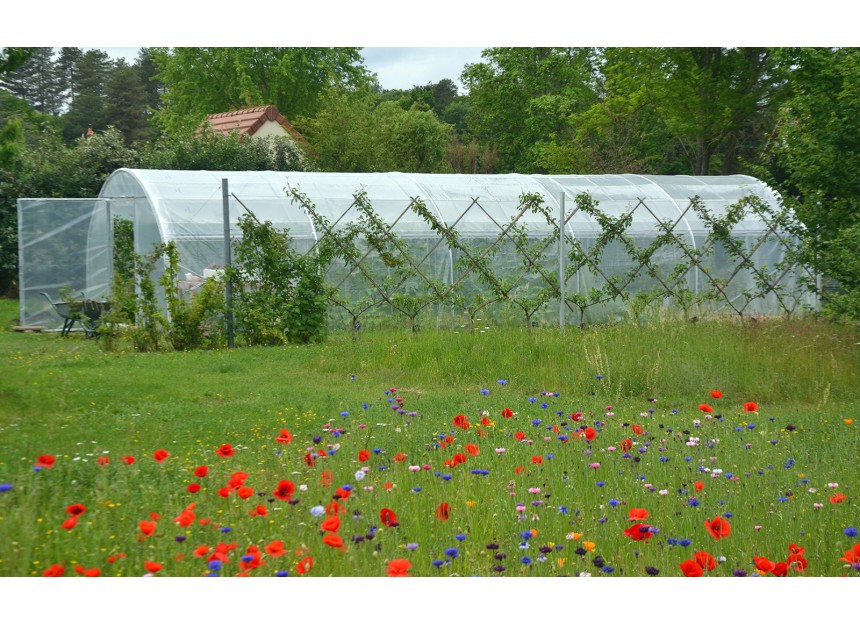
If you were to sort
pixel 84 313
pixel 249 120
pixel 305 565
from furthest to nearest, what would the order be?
pixel 249 120 < pixel 84 313 < pixel 305 565

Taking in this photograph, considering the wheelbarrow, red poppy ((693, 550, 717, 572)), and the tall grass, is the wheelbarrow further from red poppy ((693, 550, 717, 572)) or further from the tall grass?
red poppy ((693, 550, 717, 572))

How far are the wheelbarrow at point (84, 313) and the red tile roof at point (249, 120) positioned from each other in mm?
15213

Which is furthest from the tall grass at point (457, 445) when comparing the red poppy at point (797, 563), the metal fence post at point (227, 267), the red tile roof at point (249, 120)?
the red tile roof at point (249, 120)

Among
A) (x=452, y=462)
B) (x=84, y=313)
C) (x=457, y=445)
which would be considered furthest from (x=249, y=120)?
(x=452, y=462)

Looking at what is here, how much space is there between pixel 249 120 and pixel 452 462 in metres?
27.4

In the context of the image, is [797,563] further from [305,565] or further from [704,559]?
[305,565]

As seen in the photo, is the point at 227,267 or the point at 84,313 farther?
the point at 84,313

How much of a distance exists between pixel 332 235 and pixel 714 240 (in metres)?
7.26

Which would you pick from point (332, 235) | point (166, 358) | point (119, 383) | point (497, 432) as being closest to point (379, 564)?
point (497, 432)

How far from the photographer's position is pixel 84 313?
557 inches

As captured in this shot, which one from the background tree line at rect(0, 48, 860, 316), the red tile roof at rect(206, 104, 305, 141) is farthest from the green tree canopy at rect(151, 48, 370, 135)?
the red tile roof at rect(206, 104, 305, 141)

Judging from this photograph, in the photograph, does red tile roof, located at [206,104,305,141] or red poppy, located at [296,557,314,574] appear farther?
red tile roof, located at [206,104,305,141]

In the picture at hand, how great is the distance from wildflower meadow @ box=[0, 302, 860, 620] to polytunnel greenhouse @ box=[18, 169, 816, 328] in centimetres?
426

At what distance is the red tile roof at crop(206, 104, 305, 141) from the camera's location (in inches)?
1162
